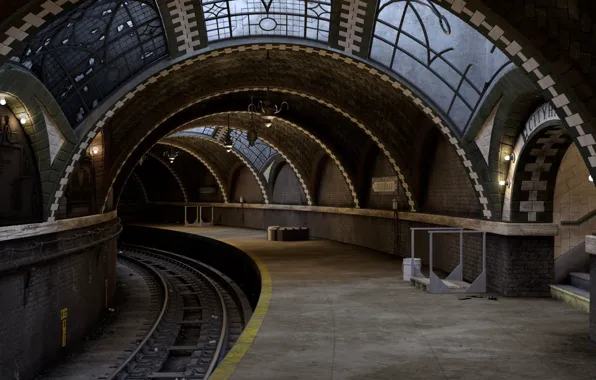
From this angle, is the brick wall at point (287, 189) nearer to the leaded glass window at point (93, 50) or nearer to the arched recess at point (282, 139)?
the arched recess at point (282, 139)

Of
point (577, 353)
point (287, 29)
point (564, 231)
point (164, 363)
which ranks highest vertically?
point (287, 29)

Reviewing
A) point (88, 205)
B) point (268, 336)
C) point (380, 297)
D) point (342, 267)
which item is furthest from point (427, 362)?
point (88, 205)

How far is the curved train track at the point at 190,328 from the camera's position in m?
11.9

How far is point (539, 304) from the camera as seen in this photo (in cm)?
1189

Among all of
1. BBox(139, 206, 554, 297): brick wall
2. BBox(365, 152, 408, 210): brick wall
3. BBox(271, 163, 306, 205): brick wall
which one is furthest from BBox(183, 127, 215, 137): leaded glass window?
BBox(365, 152, 408, 210): brick wall

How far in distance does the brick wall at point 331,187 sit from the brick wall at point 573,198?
39.8 ft

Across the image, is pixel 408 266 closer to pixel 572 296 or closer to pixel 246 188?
pixel 572 296

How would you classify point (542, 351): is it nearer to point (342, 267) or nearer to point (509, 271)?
point (509, 271)

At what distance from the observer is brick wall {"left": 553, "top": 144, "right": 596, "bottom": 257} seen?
12953 mm

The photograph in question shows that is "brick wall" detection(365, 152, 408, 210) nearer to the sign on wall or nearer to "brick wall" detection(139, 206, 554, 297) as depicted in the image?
the sign on wall

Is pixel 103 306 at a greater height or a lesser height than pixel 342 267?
lesser

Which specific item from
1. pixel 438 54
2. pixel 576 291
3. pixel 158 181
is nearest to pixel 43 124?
pixel 438 54

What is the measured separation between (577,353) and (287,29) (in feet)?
33.7

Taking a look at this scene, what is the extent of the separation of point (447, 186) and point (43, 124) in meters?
10.4
